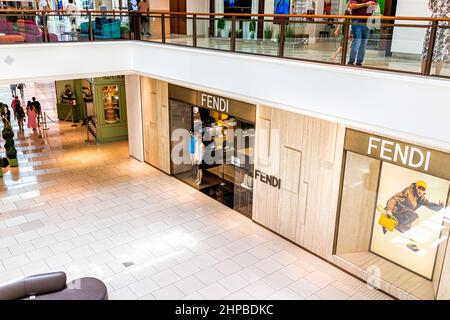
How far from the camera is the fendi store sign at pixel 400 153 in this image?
19.4ft

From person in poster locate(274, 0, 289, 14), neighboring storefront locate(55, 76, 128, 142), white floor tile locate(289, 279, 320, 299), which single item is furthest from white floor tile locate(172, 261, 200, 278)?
neighboring storefront locate(55, 76, 128, 142)

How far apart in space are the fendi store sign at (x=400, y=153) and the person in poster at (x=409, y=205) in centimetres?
60

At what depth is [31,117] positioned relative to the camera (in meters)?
15.5

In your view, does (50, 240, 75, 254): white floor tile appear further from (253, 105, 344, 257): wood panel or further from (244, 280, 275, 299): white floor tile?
(253, 105, 344, 257): wood panel

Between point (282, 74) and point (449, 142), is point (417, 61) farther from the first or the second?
point (282, 74)

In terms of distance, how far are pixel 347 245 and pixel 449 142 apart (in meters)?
3.20

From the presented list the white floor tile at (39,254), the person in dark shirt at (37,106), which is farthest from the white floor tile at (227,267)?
the person in dark shirt at (37,106)

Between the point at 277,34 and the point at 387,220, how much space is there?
372 centimetres

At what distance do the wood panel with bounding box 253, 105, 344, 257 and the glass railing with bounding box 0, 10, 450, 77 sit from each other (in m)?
1.39

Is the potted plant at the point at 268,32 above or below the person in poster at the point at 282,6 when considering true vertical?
below

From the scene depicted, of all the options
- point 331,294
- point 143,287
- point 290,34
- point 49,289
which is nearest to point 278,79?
point 290,34

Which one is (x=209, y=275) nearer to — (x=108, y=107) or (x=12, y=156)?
(x=12, y=156)

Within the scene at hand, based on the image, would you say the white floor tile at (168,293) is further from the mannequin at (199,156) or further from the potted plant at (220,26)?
the potted plant at (220,26)
